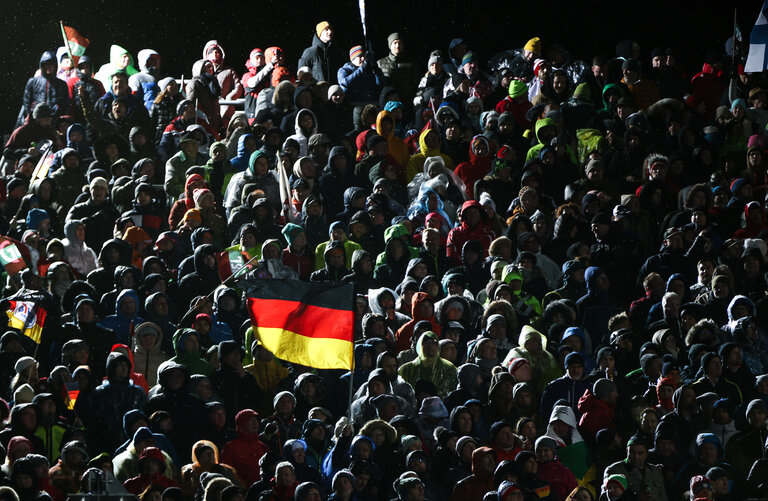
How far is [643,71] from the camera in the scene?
19.8 meters

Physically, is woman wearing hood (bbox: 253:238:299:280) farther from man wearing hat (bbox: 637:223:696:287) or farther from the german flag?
man wearing hat (bbox: 637:223:696:287)

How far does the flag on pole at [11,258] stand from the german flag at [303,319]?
3119 mm

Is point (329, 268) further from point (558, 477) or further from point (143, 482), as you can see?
point (143, 482)

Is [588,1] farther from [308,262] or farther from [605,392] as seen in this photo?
[605,392]

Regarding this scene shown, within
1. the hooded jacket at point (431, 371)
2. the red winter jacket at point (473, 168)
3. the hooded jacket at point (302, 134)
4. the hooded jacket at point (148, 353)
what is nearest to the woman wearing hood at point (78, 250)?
the hooded jacket at point (148, 353)

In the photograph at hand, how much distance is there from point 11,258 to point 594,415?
18.5 ft

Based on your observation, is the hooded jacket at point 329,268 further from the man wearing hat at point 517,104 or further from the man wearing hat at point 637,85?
the man wearing hat at point 637,85

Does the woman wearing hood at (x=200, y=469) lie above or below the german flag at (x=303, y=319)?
below

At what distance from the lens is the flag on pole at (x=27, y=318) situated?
48.2 feet

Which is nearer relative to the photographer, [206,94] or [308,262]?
[308,262]

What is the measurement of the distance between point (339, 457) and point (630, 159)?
580cm

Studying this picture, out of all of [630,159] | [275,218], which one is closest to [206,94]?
[275,218]

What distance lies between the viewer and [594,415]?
1372cm

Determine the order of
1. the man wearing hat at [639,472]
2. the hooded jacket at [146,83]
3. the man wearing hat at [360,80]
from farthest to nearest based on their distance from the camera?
the hooded jacket at [146,83] → the man wearing hat at [360,80] → the man wearing hat at [639,472]
